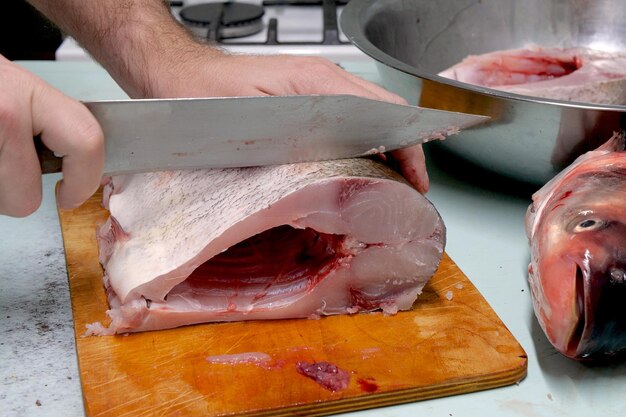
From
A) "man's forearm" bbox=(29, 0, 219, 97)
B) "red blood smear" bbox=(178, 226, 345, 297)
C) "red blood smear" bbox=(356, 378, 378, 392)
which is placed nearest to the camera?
"red blood smear" bbox=(356, 378, 378, 392)

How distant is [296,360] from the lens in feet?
4.56

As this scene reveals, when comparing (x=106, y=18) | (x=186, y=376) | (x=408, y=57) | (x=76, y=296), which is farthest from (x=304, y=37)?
(x=186, y=376)

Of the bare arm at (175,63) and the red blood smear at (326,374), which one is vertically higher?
the bare arm at (175,63)

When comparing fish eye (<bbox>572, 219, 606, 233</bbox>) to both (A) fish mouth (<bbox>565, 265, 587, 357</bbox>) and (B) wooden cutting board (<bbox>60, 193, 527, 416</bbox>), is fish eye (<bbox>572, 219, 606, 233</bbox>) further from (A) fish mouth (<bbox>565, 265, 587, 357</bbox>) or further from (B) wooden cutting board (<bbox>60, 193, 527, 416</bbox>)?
(B) wooden cutting board (<bbox>60, 193, 527, 416</bbox>)

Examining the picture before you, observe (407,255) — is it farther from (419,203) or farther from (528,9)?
(528,9)

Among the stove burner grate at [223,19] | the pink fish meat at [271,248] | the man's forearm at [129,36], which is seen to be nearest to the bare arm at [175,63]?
the man's forearm at [129,36]

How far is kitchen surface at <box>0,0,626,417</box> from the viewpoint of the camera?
133 centimetres

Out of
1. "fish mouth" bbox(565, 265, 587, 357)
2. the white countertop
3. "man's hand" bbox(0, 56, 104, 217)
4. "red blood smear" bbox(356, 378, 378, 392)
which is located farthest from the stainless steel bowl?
"man's hand" bbox(0, 56, 104, 217)

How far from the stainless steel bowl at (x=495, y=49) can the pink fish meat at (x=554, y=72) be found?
6.8 inches

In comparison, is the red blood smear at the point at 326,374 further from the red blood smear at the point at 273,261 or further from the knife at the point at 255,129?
the knife at the point at 255,129

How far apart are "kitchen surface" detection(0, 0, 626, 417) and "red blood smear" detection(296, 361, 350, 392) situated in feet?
0.19

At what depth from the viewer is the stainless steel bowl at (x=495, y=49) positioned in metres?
1.67

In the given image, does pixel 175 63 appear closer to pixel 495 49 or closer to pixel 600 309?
pixel 600 309

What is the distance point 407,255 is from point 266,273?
267mm
